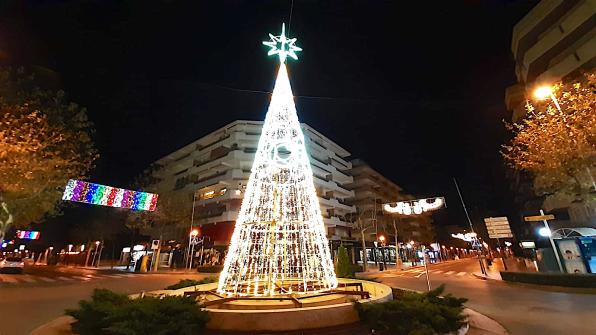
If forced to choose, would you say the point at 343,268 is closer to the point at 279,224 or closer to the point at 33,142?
the point at 279,224

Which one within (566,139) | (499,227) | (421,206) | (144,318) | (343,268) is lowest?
(144,318)

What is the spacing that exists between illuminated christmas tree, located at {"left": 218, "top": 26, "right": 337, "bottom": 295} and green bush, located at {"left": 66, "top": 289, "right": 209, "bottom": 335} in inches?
90.4

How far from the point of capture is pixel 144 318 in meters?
4.75

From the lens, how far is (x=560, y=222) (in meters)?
26.3

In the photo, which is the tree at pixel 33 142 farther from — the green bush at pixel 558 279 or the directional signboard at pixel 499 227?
the directional signboard at pixel 499 227

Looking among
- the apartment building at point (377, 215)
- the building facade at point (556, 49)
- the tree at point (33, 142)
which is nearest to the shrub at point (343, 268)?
the tree at point (33, 142)

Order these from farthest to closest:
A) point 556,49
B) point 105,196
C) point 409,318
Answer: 1. point 556,49
2. point 105,196
3. point 409,318

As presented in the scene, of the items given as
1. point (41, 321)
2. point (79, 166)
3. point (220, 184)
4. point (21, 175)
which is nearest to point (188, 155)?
point (220, 184)

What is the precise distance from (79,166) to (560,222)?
39.5 m

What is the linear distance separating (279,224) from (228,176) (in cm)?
3195

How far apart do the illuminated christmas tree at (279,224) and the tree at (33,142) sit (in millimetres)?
11333

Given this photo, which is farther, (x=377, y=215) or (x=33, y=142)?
(x=377, y=215)

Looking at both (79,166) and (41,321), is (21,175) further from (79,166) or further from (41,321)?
(41,321)

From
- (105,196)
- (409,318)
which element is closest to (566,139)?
(409,318)
